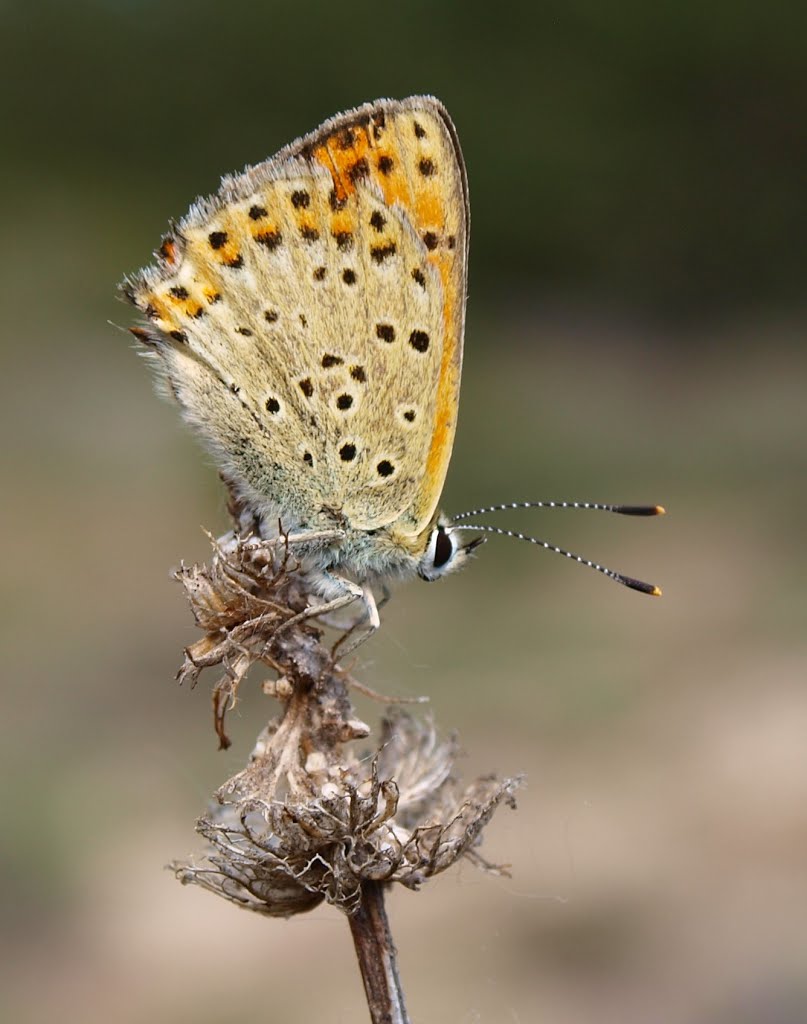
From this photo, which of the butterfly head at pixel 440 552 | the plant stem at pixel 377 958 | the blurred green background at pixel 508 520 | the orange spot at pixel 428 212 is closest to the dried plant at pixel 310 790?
the plant stem at pixel 377 958

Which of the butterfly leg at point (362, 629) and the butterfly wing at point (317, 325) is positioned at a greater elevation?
the butterfly wing at point (317, 325)

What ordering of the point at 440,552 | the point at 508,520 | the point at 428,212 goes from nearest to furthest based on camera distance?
the point at 428,212, the point at 440,552, the point at 508,520

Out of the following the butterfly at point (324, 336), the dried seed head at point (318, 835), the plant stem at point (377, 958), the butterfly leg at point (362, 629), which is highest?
the butterfly at point (324, 336)

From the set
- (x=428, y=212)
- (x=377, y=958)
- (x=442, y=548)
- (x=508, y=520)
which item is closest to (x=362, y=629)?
(x=442, y=548)

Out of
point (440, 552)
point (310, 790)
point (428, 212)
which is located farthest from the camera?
point (440, 552)

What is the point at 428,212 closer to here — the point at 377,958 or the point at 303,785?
the point at 303,785

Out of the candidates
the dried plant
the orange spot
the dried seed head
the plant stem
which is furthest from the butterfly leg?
the orange spot

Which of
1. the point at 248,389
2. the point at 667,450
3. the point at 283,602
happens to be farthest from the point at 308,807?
the point at 667,450

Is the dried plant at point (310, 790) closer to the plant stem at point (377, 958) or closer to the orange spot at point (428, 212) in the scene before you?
the plant stem at point (377, 958)
